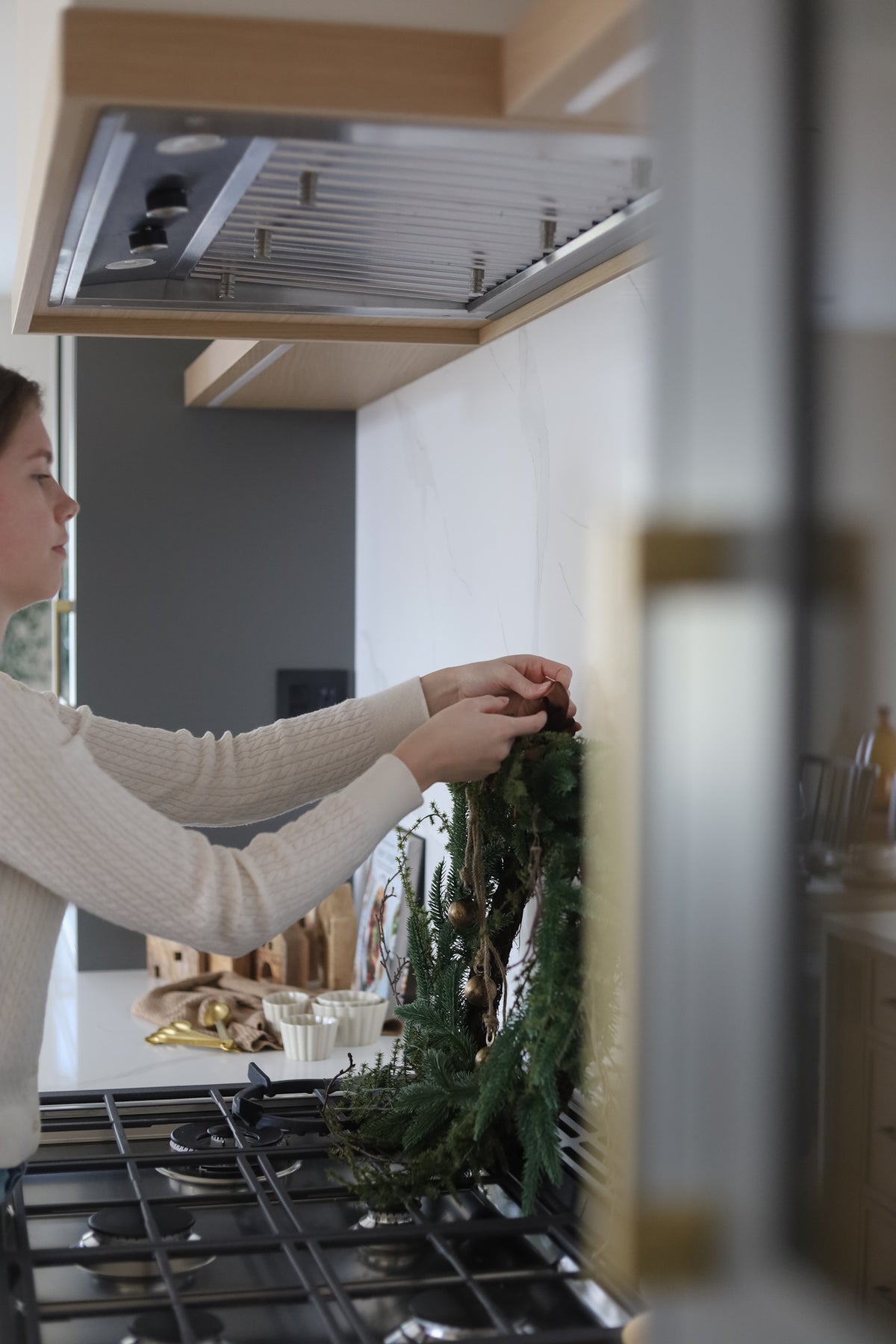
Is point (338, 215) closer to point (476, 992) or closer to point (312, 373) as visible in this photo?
point (476, 992)

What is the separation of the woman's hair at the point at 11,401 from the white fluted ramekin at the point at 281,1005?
89cm

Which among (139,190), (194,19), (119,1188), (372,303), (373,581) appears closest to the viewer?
(194,19)

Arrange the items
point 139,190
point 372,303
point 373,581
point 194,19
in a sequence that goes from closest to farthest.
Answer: point 194,19 < point 139,190 < point 372,303 < point 373,581

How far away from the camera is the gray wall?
236 cm

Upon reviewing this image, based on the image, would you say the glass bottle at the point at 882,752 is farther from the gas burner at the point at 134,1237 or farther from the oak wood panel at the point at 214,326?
the oak wood panel at the point at 214,326

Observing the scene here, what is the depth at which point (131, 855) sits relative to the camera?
837 mm

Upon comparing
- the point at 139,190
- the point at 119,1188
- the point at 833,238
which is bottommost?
the point at 119,1188

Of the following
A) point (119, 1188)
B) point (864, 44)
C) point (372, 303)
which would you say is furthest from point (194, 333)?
point (864, 44)

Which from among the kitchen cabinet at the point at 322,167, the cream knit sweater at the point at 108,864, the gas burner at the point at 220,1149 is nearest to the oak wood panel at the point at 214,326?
the kitchen cabinet at the point at 322,167

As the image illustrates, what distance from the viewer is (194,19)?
674mm

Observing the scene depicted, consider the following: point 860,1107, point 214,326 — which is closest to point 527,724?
point 214,326

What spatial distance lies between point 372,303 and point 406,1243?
0.77 meters

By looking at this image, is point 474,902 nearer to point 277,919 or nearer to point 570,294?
point 277,919

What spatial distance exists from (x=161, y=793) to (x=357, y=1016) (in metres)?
0.61
